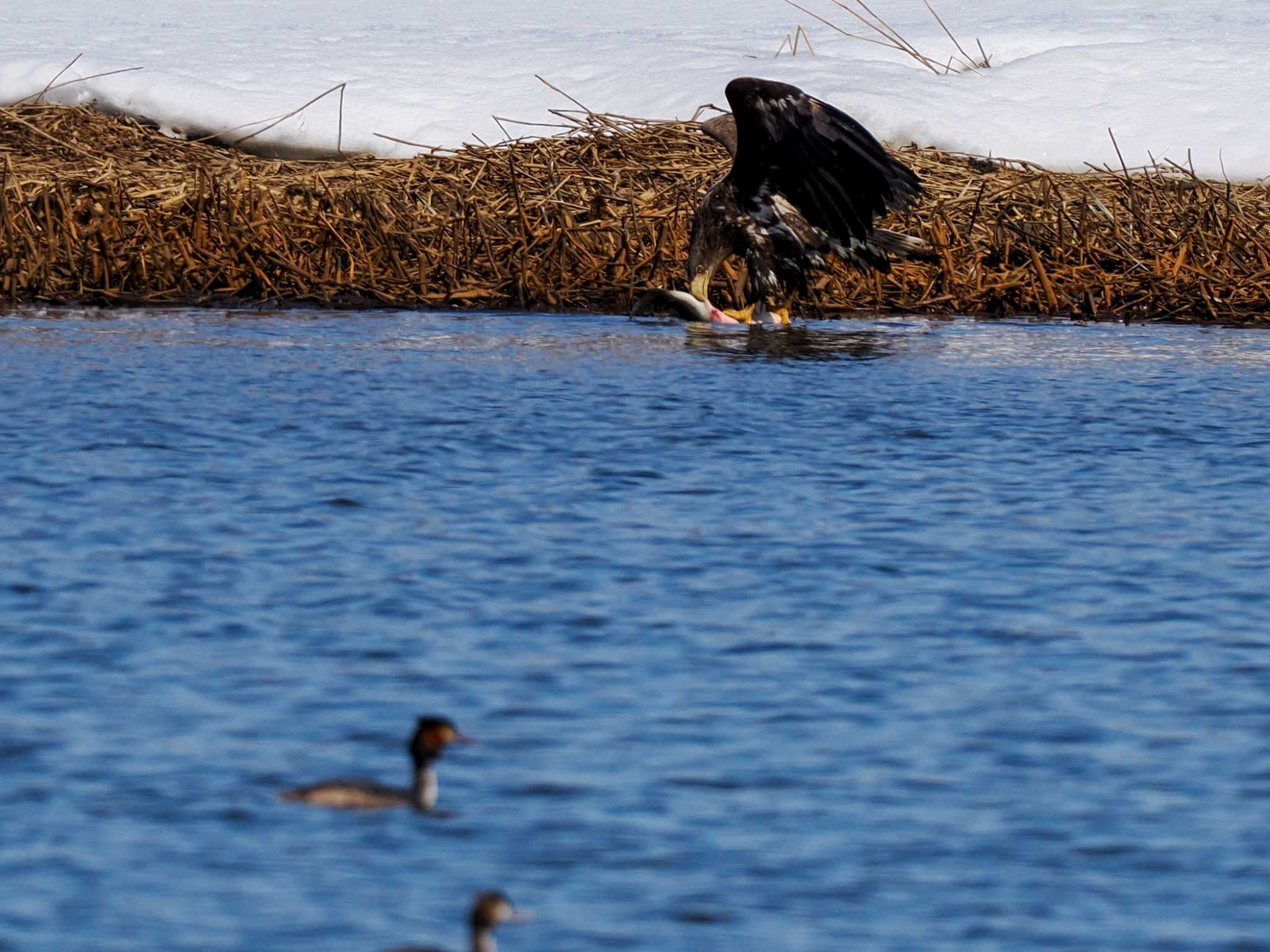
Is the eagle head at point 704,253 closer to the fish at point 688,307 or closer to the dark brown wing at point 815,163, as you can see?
the fish at point 688,307

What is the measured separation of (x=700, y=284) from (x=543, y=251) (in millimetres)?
2117

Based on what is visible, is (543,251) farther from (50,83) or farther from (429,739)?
(429,739)

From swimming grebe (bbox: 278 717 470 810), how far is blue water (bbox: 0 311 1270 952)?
54 mm

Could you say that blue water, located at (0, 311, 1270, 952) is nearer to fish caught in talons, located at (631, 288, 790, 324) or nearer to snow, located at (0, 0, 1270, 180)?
fish caught in talons, located at (631, 288, 790, 324)

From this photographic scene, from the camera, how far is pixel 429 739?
5691 millimetres

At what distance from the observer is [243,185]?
763 inches

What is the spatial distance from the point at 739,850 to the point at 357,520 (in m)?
4.33

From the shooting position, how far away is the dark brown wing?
1580 cm

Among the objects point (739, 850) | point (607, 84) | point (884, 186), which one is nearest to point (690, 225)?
point (884, 186)

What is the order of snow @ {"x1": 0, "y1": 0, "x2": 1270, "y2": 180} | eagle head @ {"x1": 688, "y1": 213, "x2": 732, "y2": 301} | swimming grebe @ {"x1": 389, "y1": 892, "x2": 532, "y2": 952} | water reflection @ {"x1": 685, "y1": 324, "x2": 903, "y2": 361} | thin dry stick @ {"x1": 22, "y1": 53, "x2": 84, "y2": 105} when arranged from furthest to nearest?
thin dry stick @ {"x1": 22, "y1": 53, "x2": 84, "y2": 105} → snow @ {"x1": 0, "y1": 0, "x2": 1270, "y2": 180} → eagle head @ {"x1": 688, "y1": 213, "x2": 732, "y2": 301} → water reflection @ {"x1": 685, "y1": 324, "x2": 903, "y2": 361} → swimming grebe @ {"x1": 389, "y1": 892, "x2": 532, "y2": 952}

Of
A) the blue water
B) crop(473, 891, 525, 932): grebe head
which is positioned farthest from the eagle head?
crop(473, 891, 525, 932): grebe head

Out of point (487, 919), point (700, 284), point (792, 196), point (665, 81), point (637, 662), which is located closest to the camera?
point (487, 919)

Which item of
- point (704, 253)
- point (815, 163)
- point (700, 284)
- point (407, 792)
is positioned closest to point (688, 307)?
point (700, 284)

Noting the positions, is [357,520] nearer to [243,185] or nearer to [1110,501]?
[1110,501]
